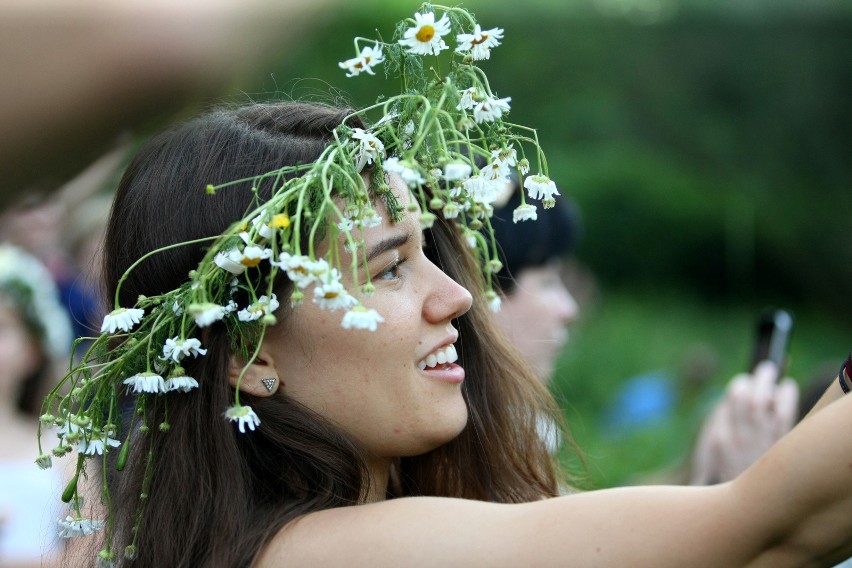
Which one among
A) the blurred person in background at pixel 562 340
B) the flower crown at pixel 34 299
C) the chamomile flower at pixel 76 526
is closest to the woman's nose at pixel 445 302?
the chamomile flower at pixel 76 526

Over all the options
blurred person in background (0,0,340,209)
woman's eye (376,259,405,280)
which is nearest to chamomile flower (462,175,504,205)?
woman's eye (376,259,405,280)

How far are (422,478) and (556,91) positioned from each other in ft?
25.4

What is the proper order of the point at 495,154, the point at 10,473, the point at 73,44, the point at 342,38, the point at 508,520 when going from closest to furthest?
1. the point at 73,44
2. the point at 508,520
3. the point at 495,154
4. the point at 10,473
5. the point at 342,38

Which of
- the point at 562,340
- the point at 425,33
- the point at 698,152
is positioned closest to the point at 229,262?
the point at 425,33

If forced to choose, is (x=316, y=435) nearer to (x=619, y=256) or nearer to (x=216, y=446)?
(x=216, y=446)

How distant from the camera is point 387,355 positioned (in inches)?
72.1

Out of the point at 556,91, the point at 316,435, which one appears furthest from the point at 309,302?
the point at 556,91

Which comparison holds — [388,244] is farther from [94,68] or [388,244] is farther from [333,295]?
[94,68]

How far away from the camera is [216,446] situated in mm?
1833

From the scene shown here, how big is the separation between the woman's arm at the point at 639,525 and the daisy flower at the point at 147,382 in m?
0.33

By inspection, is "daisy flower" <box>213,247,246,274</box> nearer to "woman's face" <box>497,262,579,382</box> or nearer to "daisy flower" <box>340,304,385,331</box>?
"daisy flower" <box>340,304,385,331</box>

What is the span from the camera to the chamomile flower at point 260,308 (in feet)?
5.48

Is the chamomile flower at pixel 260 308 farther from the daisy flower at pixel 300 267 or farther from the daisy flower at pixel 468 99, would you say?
the daisy flower at pixel 468 99

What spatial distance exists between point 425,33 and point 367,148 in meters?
0.22
